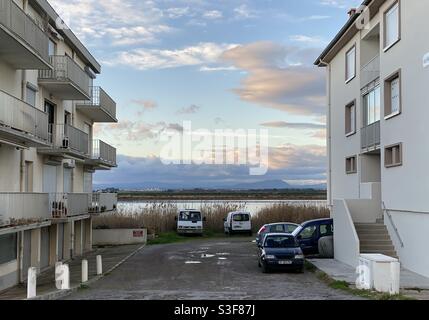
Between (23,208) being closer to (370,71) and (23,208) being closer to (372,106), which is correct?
(372,106)

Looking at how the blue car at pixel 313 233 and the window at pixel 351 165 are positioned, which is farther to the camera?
the window at pixel 351 165

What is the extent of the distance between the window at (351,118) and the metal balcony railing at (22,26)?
54.2ft

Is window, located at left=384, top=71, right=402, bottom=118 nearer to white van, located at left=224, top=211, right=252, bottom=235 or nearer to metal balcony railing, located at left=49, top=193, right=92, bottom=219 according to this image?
metal balcony railing, located at left=49, top=193, right=92, bottom=219

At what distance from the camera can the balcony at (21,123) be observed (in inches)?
671

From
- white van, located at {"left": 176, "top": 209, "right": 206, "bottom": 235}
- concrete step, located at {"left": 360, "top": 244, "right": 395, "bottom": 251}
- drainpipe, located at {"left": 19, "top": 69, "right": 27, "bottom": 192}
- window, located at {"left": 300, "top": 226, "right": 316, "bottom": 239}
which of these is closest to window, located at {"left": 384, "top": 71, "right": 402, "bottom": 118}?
concrete step, located at {"left": 360, "top": 244, "right": 395, "bottom": 251}

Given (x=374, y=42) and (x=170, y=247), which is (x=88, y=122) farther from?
(x=374, y=42)

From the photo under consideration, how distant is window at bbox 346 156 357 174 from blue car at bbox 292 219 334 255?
167 inches

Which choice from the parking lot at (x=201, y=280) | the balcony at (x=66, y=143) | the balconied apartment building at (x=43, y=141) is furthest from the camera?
the balcony at (x=66, y=143)

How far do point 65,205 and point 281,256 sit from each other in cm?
968

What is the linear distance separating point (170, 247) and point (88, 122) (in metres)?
9.31

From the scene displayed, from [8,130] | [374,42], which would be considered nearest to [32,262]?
[8,130]

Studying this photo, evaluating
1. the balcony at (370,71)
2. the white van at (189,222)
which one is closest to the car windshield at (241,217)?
the white van at (189,222)

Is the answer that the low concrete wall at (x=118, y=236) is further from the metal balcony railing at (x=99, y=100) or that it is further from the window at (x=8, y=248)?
the window at (x=8, y=248)

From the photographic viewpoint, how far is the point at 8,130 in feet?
55.7
